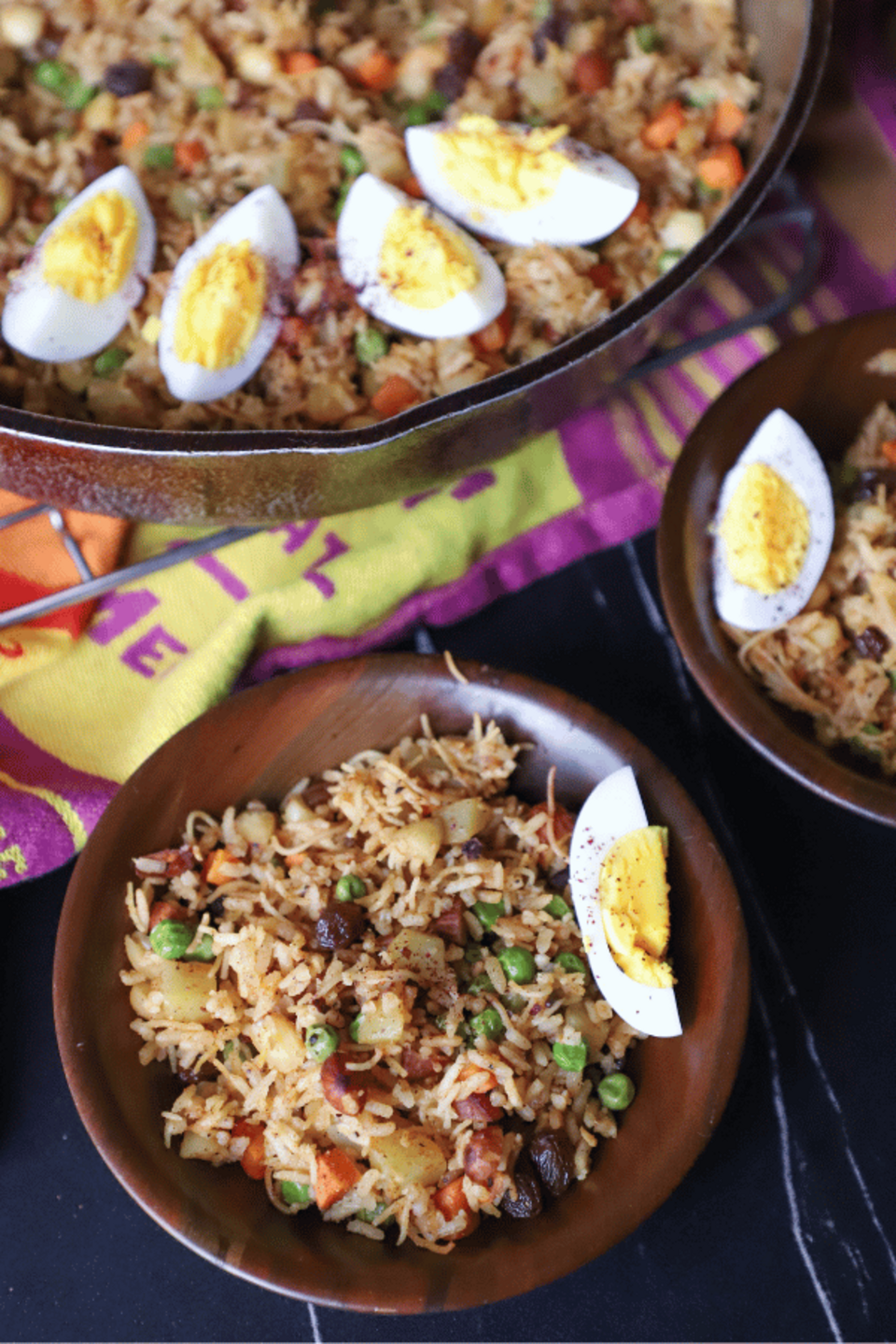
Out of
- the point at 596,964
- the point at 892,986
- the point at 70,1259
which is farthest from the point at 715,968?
the point at 70,1259

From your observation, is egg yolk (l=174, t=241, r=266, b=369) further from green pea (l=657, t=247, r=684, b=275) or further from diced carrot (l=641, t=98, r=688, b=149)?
diced carrot (l=641, t=98, r=688, b=149)

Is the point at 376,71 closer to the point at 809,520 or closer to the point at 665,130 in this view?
the point at 665,130

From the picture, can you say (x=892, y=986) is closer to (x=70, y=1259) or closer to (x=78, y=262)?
(x=70, y=1259)

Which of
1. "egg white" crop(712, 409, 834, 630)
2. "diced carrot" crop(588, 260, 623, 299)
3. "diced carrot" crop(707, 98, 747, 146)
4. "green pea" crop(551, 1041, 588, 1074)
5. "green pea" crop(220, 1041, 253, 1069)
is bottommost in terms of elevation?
"green pea" crop(551, 1041, 588, 1074)

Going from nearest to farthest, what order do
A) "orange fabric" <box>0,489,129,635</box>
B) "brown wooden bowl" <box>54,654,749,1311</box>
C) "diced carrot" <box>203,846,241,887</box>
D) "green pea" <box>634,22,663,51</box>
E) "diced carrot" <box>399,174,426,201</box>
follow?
"brown wooden bowl" <box>54,654,749,1311</box>, "diced carrot" <box>203,846,241,887</box>, "orange fabric" <box>0,489,129,635</box>, "diced carrot" <box>399,174,426,201</box>, "green pea" <box>634,22,663,51</box>

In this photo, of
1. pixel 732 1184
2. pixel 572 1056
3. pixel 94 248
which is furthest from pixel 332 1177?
pixel 94 248

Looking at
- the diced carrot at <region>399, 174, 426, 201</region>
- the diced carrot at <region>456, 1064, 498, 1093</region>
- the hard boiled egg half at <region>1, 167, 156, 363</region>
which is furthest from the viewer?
the diced carrot at <region>399, 174, 426, 201</region>

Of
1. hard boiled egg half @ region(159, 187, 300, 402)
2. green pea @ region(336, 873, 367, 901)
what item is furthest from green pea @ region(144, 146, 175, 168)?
green pea @ region(336, 873, 367, 901)
